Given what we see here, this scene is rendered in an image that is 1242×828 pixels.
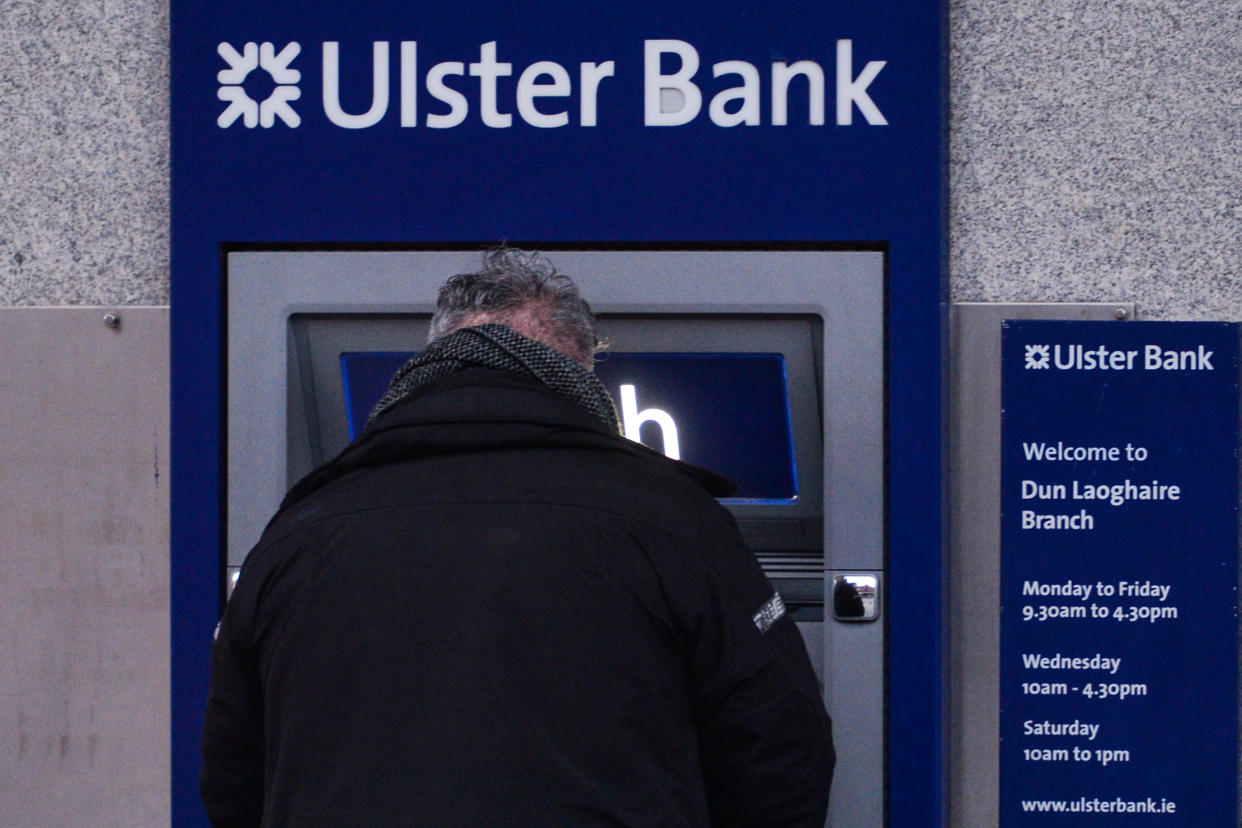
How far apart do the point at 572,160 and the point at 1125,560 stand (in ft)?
3.72

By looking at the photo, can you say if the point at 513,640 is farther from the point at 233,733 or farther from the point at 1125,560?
the point at 1125,560

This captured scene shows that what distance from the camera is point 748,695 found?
1393mm

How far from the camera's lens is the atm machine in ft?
6.56

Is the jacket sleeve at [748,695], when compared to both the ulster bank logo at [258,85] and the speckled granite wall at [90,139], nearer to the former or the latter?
the ulster bank logo at [258,85]

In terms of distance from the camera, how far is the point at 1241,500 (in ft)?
6.82

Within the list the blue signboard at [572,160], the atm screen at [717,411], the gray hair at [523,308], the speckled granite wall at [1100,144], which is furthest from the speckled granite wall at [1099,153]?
the gray hair at [523,308]

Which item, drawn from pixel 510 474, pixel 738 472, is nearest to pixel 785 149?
pixel 738 472

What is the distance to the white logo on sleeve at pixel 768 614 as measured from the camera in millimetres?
1406

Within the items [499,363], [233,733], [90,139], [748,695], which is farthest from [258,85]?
[748,695]

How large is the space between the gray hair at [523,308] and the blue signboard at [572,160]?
0.42 meters

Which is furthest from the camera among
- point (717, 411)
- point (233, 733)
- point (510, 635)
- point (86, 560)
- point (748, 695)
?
point (86, 560)

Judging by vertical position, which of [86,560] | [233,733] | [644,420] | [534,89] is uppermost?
[534,89]

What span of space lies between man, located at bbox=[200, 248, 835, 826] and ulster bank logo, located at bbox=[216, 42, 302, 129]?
0.79 meters

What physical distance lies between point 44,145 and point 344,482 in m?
1.15
